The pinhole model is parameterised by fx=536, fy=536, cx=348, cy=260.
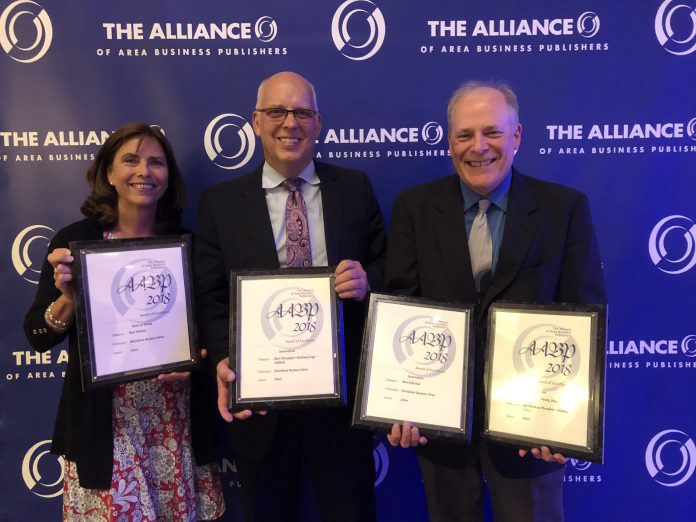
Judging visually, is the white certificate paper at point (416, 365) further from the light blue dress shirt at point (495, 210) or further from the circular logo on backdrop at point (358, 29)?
the circular logo on backdrop at point (358, 29)

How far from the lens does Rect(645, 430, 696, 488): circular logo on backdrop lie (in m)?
2.75

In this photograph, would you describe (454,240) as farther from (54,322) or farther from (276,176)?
(54,322)

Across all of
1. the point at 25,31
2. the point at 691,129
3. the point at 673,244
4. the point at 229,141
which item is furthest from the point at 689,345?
the point at 25,31

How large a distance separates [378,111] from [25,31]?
5.66 feet

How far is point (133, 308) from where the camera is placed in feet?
6.06

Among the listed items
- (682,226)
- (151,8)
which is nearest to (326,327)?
(151,8)

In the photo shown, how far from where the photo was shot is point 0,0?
254 cm

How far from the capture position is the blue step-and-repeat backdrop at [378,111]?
257 centimetres

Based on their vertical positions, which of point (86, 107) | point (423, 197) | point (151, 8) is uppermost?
point (151, 8)

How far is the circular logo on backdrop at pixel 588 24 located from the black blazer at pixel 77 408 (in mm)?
2375

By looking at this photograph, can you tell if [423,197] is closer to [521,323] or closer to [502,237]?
[502,237]

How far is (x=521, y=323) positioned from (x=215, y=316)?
1090mm

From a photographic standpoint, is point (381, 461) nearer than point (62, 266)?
No

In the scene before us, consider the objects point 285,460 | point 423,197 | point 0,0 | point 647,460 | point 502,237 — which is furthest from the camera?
point 647,460
